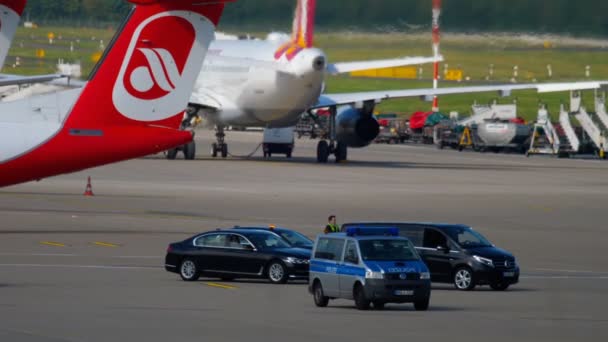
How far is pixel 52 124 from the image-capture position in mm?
38125

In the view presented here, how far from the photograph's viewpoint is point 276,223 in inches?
1832

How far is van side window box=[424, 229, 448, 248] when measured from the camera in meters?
32.6

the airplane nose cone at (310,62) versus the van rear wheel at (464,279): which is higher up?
the airplane nose cone at (310,62)

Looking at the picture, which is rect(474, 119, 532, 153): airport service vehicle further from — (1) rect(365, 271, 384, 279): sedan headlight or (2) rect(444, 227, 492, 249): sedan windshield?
(1) rect(365, 271, 384, 279): sedan headlight

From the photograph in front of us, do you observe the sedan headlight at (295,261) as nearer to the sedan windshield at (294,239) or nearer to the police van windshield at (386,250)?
the sedan windshield at (294,239)

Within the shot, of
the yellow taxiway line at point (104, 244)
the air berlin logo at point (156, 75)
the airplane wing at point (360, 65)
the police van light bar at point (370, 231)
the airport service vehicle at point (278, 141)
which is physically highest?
the airplane wing at point (360, 65)

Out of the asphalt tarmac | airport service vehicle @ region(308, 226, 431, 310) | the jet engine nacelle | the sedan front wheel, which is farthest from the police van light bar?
the jet engine nacelle

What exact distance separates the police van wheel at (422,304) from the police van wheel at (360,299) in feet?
3.23

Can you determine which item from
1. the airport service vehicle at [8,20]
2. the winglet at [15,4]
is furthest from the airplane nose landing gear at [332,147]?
the winglet at [15,4]

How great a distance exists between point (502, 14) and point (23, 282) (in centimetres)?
4731

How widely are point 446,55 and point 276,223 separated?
148ft

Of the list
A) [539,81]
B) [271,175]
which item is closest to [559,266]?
[271,175]

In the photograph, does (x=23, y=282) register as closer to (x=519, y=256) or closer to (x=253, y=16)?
(x=519, y=256)

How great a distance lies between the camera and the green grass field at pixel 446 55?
76000 mm
